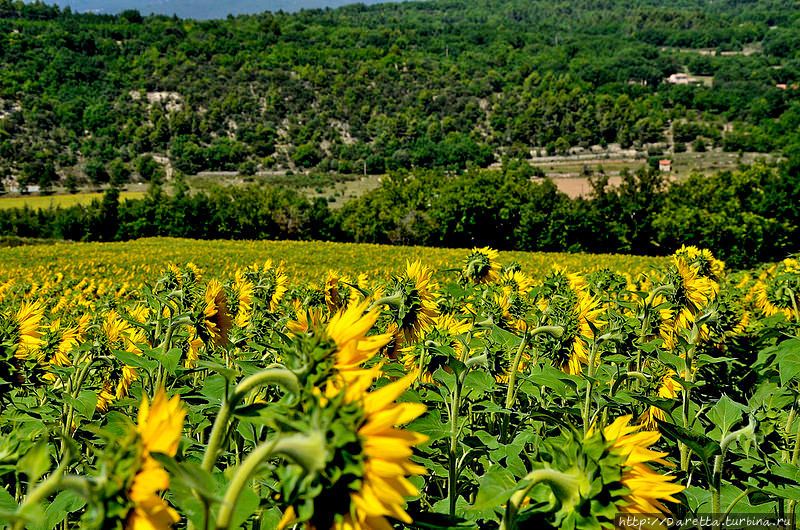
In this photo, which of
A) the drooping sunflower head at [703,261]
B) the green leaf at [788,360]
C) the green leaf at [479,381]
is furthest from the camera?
the drooping sunflower head at [703,261]

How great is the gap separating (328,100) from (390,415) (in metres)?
109

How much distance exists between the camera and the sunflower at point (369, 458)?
2.36 feet

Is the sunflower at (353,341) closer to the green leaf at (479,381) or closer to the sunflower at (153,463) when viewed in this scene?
the sunflower at (153,463)

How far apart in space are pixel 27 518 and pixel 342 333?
0.47m

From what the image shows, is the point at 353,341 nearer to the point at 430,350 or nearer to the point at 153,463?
the point at 153,463

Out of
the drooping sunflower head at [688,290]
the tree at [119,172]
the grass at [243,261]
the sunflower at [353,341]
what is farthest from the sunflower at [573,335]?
the tree at [119,172]

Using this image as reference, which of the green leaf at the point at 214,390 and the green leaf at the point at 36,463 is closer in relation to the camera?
the green leaf at the point at 36,463

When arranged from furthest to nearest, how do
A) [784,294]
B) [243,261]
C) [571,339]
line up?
[243,261]
[784,294]
[571,339]

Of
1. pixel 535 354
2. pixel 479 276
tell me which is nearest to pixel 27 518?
pixel 535 354

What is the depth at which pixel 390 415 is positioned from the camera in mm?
725

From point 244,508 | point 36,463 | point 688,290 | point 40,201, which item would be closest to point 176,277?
point 244,508

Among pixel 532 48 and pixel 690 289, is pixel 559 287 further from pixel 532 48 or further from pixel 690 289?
pixel 532 48

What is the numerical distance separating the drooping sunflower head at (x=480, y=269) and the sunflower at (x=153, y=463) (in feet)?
8.32

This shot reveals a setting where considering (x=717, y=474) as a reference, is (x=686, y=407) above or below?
below
